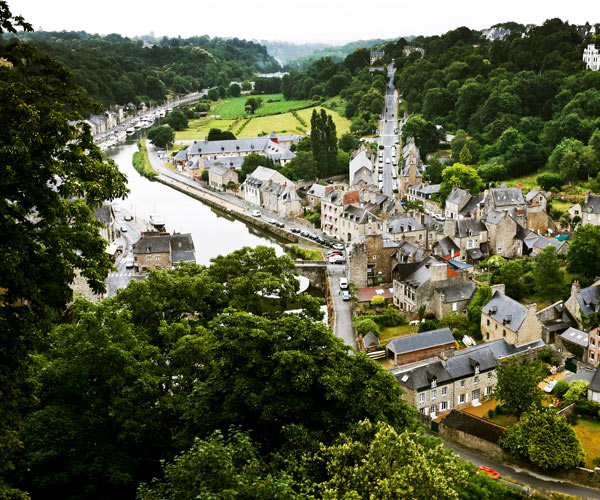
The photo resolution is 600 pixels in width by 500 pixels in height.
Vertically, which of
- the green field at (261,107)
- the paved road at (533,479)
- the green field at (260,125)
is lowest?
the paved road at (533,479)

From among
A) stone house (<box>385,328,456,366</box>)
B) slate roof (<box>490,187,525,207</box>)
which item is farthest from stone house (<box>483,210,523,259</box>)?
stone house (<box>385,328,456,366</box>)

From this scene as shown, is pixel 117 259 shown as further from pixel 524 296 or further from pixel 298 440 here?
pixel 298 440

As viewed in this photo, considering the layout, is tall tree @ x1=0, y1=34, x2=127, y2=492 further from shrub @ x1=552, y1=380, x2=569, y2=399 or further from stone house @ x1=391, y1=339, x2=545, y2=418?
shrub @ x1=552, y1=380, x2=569, y2=399

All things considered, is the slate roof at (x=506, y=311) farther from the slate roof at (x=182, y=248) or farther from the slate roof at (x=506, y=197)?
the slate roof at (x=182, y=248)

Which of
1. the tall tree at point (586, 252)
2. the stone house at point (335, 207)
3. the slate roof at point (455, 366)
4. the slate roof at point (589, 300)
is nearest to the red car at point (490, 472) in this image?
the slate roof at point (455, 366)

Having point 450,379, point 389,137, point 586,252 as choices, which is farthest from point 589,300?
point 389,137

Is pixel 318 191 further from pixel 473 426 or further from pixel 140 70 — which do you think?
pixel 140 70
